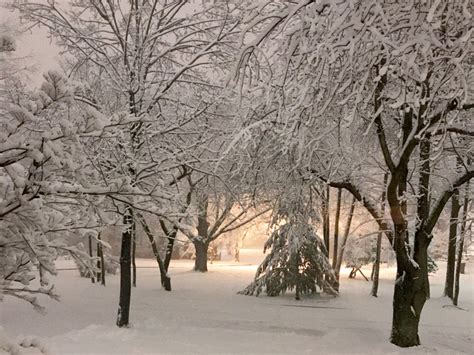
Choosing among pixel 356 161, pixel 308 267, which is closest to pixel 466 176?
pixel 356 161

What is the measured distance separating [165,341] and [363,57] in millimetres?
6014

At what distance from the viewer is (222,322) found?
11.4 metres

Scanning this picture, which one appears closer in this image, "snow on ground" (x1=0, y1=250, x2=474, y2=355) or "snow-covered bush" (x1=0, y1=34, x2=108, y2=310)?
"snow-covered bush" (x1=0, y1=34, x2=108, y2=310)

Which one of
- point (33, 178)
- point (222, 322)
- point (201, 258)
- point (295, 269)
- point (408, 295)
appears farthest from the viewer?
point (201, 258)

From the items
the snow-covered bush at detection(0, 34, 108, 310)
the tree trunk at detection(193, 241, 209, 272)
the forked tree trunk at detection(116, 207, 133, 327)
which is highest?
the snow-covered bush at detection(0, 34, 108, 310)

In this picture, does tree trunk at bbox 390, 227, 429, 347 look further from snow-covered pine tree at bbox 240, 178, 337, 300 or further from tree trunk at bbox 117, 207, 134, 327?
snow-covered pine tree at bbox 240, 178, 337, 300

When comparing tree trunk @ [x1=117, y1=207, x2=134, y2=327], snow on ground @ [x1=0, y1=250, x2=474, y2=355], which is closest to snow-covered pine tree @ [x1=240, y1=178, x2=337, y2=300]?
snow on ground @ [x1=0, y1=250, x2=474, y2=355]

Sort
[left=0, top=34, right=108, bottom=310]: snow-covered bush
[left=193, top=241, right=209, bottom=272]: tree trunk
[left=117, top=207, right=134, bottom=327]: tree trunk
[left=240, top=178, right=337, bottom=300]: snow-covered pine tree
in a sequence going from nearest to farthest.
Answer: [left=0, top=34, right=108, bottom=310]: snow-covered bush
[left=117, top=207, right=134, bottom=327]: tree trunk
[left=240, top=178, right=337, bottom=300]: snow-covered pine tree
[left=193, top=241, right=209, bottom=272]: tree trunk

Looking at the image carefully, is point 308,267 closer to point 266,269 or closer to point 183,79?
point 266,269

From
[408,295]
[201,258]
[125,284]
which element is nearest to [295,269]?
[125,284]

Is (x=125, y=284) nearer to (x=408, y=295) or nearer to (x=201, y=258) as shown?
(x=408, y=295)

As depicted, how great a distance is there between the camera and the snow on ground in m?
8.10

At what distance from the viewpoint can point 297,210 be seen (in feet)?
34.8

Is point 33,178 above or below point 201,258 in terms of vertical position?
above
